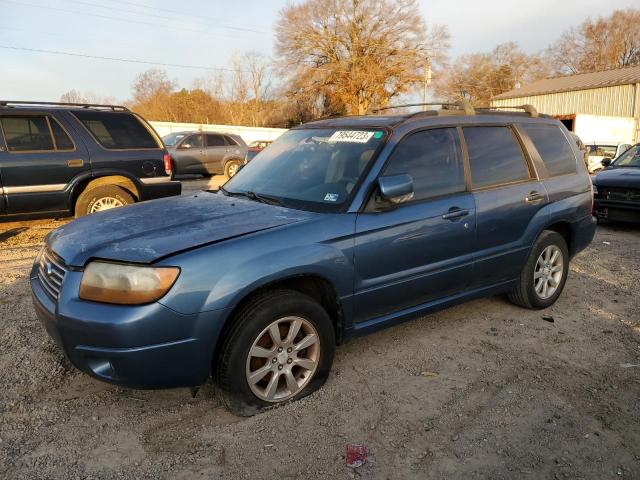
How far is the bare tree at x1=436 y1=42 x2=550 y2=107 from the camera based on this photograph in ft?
191

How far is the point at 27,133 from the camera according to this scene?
6.82m

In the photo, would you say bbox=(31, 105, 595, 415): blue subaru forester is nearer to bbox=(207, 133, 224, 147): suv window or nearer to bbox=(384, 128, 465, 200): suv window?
bbox=(384, 128, 465, 200): suv window

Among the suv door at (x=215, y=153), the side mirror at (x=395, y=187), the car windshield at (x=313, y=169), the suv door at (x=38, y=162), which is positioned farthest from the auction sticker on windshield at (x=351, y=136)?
the suv door at (x=215, y=153)

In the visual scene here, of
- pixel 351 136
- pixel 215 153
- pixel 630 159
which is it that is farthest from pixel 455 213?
pixel 215 153

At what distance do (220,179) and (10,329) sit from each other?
45.5ft

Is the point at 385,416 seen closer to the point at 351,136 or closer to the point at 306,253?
the point at 306,253

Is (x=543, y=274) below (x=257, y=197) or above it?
below

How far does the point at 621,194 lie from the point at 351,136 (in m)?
6.58

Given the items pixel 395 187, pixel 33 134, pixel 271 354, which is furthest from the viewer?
pixel 33 134

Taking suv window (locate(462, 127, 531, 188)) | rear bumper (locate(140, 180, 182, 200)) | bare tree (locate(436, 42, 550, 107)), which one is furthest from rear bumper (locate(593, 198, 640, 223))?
bare tree (locate(436, 42, 550, 107))

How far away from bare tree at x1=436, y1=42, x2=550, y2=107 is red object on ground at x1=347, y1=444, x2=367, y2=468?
58.3m

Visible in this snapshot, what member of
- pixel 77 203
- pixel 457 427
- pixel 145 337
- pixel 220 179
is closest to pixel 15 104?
pixel 77 203

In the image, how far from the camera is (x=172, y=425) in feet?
9.54

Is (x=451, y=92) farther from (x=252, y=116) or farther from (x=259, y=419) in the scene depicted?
(x=259, y=419)
